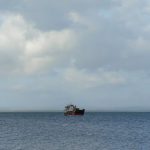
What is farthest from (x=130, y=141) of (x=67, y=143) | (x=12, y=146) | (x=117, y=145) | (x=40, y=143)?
(x=12, y=146)

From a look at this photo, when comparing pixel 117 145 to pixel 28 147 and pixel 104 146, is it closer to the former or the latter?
pixel 104 146

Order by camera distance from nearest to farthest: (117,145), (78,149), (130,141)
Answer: (78,149) → (117,145) → (130,141)

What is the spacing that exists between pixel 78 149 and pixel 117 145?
904cm

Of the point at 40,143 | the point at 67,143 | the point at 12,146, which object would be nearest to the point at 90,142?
the point at 67,143

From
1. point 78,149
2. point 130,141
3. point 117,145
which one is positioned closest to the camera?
point 78,149

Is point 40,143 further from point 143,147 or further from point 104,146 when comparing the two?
point 143,147

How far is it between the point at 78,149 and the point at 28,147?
8330mm

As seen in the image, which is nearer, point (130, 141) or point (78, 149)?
point (78, 149)

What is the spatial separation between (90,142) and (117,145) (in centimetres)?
569

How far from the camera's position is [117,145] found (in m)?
68.3

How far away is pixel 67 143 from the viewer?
233 feet

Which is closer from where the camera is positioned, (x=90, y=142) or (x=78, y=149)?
(x=78, y=149)

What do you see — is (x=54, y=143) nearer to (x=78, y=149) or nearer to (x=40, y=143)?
(x=40, y=143)

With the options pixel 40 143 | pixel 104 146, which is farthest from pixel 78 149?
pixel 40 143
